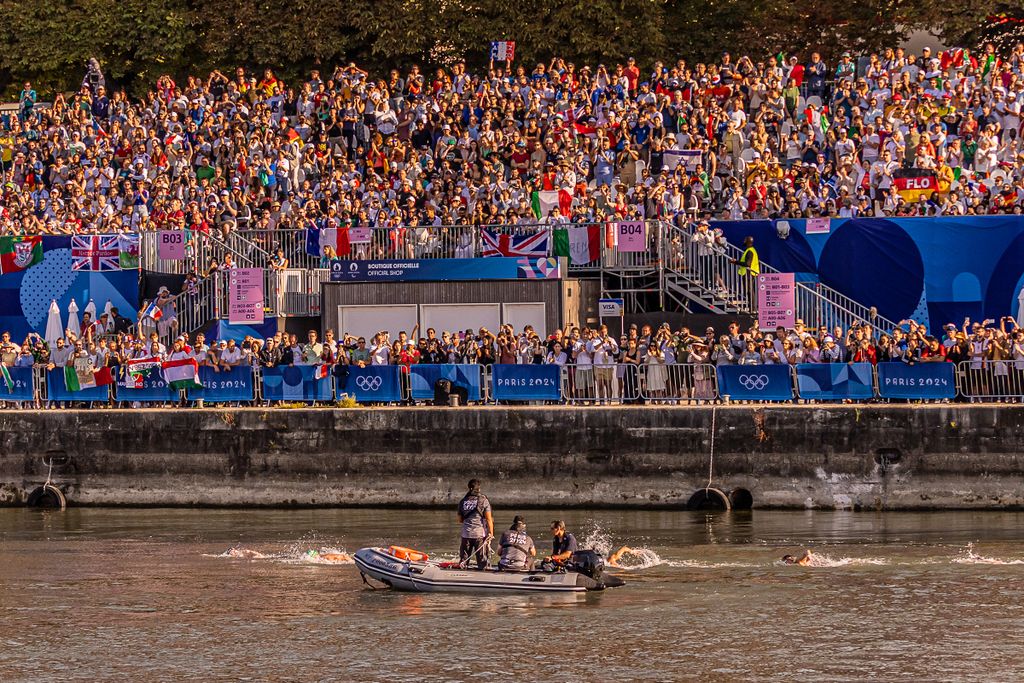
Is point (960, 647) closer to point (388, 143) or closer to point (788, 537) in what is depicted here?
point (788, 537)

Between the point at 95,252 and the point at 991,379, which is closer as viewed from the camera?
the point at 991,379

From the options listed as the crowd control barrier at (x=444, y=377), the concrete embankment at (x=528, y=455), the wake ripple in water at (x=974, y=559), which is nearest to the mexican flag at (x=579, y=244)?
the crowd control barrier at (x=444, y=377)

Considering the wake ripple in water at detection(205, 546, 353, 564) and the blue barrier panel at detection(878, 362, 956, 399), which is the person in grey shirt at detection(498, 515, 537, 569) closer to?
the wake ripple in water at detection(205, 546, 353, 564)

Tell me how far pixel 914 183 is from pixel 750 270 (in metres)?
4.85

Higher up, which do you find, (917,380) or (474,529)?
(917,380)

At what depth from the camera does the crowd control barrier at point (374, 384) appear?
4269 cm

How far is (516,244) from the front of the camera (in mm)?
47344

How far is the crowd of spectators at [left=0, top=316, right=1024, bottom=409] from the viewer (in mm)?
40062

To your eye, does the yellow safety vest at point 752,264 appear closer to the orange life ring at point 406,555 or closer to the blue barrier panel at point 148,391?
the blue barrier panel at point 148,391

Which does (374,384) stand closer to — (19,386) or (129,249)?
(19,386)

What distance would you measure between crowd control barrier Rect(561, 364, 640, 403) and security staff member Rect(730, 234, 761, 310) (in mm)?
5566

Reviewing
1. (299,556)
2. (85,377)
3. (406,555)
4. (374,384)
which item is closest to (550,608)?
(406,555)

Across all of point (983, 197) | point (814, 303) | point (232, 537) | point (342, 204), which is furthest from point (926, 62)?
point (232, 537)

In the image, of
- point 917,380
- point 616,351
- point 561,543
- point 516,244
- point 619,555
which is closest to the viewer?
point 561,543
